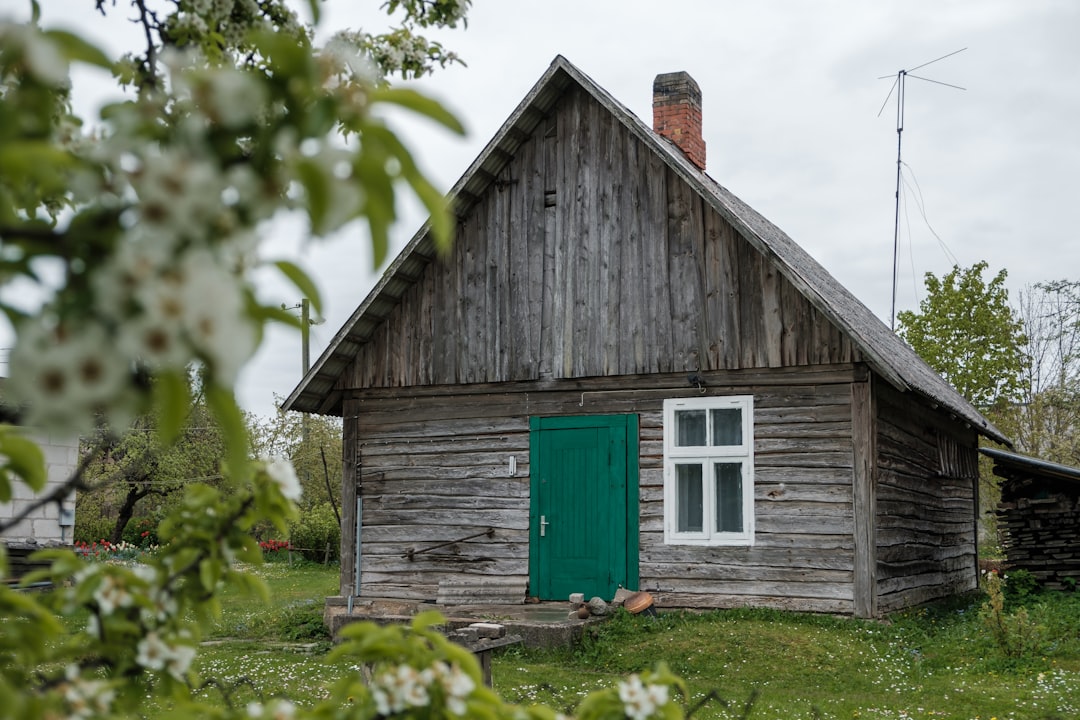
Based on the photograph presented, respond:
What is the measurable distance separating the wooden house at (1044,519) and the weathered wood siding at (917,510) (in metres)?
0.85

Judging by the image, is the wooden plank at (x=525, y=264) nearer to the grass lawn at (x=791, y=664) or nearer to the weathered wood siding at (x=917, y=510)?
the grass lawn at (x=791, y=664)

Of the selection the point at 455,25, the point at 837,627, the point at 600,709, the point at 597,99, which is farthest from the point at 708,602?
the point at 600,709

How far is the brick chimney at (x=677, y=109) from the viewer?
15109 millimetres

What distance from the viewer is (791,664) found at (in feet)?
31.9

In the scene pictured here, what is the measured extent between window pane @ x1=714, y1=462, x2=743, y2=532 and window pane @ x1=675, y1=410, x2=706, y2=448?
1.47 ft

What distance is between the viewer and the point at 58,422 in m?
1.29

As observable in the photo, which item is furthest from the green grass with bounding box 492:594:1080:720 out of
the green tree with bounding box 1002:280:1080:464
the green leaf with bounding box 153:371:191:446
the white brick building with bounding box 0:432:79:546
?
the green tree with bounding box 1002:280:1080:464

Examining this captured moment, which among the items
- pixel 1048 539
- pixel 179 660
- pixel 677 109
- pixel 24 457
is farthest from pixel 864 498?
pixel 24 457

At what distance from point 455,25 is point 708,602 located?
29.0 ft

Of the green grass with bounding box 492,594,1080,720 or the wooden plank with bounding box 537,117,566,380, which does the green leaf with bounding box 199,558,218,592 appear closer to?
the green grass with bounding box 492,594,1080,720

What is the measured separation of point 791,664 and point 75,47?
9.37m

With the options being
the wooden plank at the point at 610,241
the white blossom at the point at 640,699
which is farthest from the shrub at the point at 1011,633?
the white blossom at the point at 640,699

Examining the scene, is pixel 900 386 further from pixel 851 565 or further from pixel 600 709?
pixel 600 709

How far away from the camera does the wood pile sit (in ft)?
52.1
